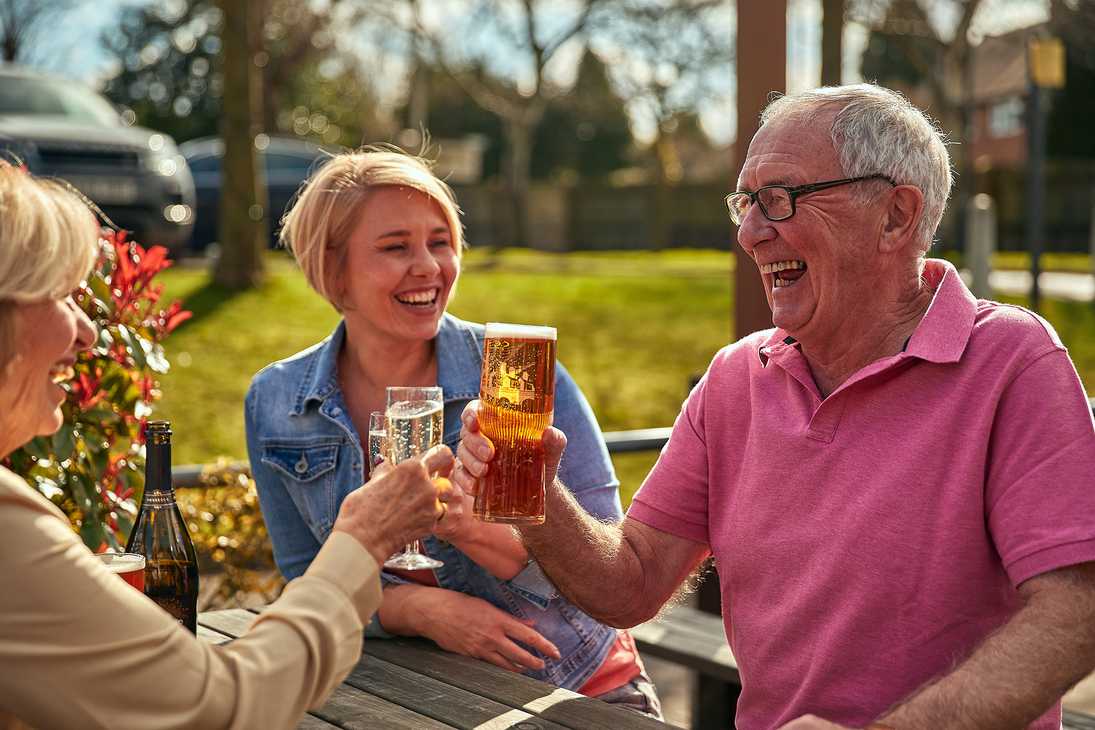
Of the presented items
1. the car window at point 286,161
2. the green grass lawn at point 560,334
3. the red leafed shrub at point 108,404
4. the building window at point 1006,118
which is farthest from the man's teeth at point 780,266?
the building window at point 1006,118

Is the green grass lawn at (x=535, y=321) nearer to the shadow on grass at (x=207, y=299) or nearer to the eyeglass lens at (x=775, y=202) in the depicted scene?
the shadow on grass at (x=207, y=299)

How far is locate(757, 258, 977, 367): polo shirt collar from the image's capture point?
229 centimetres

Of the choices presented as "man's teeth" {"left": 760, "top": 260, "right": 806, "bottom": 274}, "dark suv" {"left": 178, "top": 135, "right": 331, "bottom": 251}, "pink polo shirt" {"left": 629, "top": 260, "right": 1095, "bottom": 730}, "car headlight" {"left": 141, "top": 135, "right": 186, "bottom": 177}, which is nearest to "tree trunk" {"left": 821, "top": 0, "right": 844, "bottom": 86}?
"car headlight" {"left": 141, "top": 135, "right": 186, "bottom": 177}

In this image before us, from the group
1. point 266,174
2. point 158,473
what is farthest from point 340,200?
point 266,174

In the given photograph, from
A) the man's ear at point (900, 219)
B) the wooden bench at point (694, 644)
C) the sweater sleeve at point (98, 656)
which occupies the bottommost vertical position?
the wooden bench at point (694, 644)

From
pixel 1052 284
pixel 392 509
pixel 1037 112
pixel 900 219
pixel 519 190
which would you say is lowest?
pixel 1052 284

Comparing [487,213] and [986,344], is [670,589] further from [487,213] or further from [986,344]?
[487,213]

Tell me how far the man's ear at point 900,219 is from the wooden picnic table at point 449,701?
1.00m

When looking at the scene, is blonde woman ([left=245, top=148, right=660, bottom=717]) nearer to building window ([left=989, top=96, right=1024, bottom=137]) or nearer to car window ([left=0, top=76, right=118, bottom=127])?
car window ([left=0, top=76, right=118, bottom=127])

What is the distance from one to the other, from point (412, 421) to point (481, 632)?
0.54 m

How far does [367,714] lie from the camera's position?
222cm

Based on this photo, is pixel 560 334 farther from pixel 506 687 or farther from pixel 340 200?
pixel 506 687

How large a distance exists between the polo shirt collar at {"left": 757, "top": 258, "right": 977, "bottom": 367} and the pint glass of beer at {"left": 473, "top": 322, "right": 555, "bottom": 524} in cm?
66

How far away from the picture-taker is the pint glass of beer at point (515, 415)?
7.14 ft
